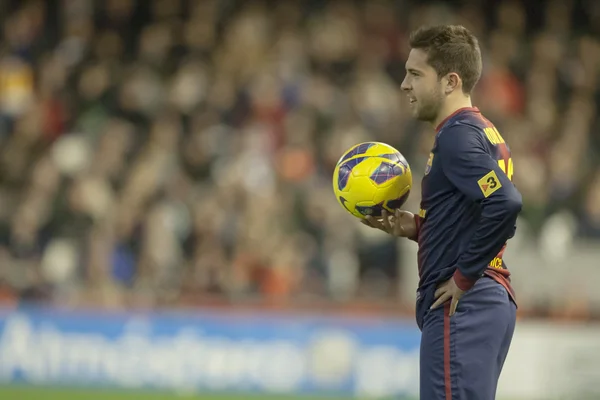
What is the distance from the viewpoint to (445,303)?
434 cm

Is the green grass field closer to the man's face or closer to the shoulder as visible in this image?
the man's face

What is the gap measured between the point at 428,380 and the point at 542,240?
22.7ft

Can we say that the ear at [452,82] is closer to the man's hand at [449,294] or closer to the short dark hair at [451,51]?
the short dark hair at [451,51]

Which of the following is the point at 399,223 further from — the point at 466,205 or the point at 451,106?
the point at 451,106

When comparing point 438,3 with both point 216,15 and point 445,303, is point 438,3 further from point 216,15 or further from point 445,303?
point 445,303

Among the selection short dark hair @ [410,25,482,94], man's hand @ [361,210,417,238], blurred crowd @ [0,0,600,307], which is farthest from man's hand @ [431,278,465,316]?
blurred crowd @ [0,0,600,307]

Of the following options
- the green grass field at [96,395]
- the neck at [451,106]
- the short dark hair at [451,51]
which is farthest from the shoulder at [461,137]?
the green grass field at [96,395]

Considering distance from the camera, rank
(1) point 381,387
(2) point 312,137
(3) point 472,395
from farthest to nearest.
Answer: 1. (2) point 312,137
2. (1) point 381,387
3. (3) point 472,395

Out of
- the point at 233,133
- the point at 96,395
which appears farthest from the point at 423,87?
the point at 233,133

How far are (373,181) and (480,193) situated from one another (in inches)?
30.4

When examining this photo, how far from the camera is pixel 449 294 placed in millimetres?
4297

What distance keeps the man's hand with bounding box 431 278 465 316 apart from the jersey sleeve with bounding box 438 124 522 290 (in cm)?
4

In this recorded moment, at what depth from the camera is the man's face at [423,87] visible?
14.5 ft

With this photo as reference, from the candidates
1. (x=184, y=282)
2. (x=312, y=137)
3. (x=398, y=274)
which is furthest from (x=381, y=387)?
(x=312, y=137)
